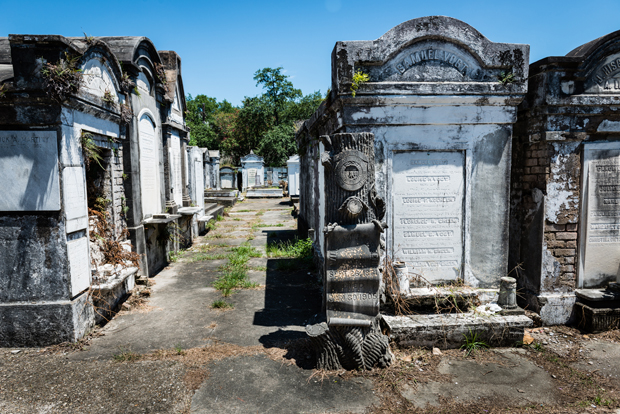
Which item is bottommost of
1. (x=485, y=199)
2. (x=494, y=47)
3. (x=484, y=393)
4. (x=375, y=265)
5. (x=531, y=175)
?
(x=484, y=393)

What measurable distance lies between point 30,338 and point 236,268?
12.2ft

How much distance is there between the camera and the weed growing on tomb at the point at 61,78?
158 inches

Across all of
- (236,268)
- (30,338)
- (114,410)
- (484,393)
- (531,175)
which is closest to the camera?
(114,410)

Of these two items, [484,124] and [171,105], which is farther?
[171,105]

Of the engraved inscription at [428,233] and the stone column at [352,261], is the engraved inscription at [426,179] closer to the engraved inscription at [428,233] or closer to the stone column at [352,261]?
the engraved inscription at [428,233]

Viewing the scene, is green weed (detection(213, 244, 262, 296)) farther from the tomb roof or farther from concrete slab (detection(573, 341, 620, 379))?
concrete slab (detection(573, 341, 620, 379))

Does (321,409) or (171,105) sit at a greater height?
(171,105)

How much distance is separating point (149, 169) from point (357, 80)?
4771 mm

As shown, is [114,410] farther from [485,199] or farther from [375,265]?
[485,199]

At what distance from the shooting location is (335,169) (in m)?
3.85

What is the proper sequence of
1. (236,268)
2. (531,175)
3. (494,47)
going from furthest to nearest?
(236,268) < (531,175) < (494,47)

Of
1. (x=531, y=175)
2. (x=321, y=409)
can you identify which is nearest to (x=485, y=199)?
(x=531, y=175)

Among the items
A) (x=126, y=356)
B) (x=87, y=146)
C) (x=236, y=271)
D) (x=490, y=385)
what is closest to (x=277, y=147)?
(x=236, y=271)

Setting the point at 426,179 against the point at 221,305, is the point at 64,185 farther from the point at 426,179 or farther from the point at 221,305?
the point at 426,179
